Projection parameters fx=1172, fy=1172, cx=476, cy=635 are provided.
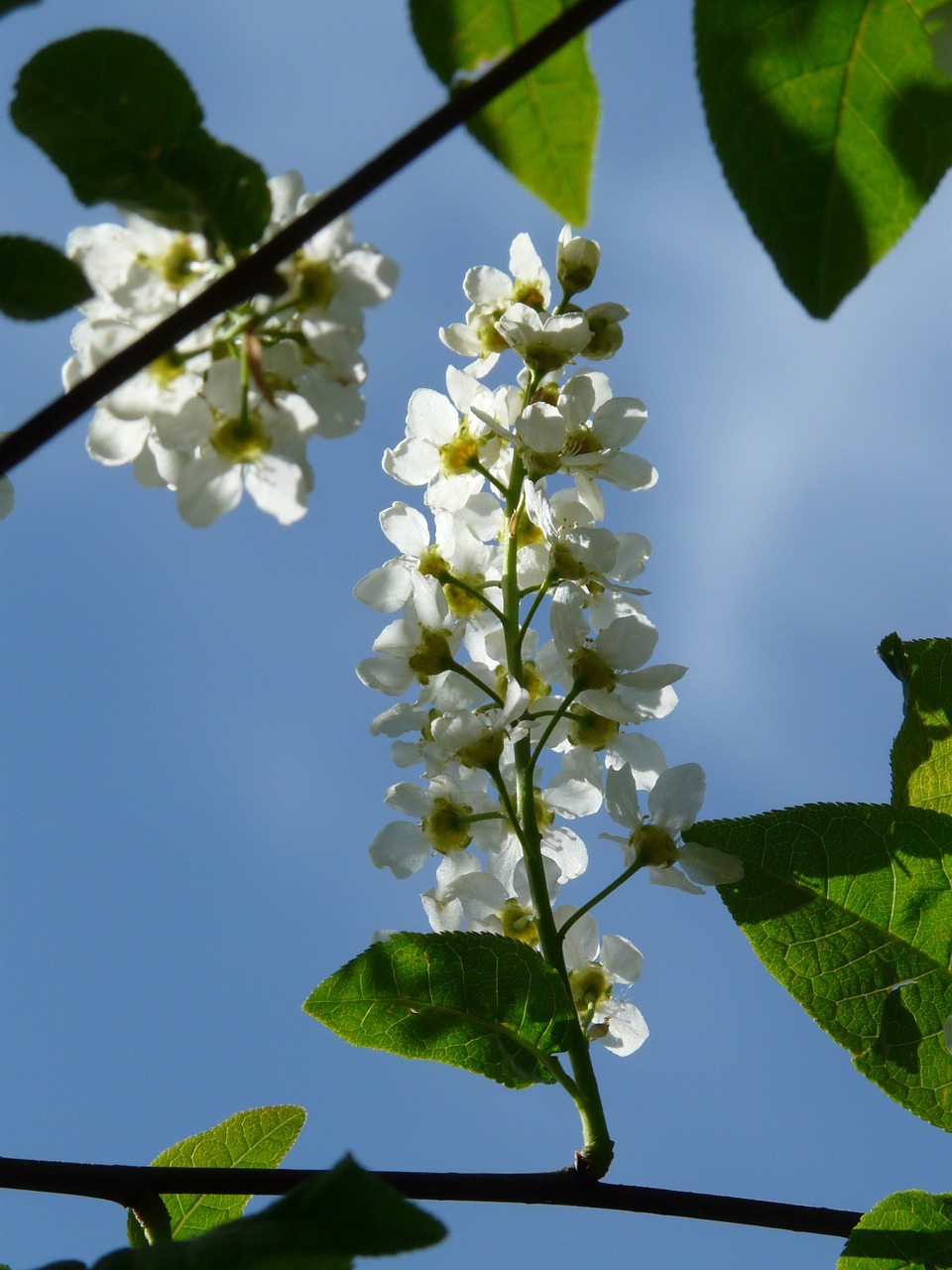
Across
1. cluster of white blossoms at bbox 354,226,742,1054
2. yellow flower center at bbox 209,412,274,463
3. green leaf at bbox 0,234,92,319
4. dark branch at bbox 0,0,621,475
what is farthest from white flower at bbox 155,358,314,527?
cluster of white blossoms at bbox 354,226,742,1054

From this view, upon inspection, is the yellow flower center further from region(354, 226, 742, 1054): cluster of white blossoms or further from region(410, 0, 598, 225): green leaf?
region(354, 226, 742, 1054): cluster of white blossoms

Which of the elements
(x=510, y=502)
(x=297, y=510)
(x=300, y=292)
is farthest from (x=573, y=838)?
(x=300, y=292)

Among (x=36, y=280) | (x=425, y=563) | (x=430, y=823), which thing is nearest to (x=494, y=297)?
(x=425, y=563)

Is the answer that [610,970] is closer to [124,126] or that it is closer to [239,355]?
[239,355]

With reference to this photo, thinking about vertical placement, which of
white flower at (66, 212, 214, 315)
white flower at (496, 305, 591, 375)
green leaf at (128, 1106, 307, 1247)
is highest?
white flower at (496, 305, 591, 375)

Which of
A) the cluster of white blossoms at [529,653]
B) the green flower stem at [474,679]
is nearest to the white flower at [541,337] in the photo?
the cluster of white blossoms at [529,653]

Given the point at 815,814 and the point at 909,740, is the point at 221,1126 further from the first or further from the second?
the point at 909,740
